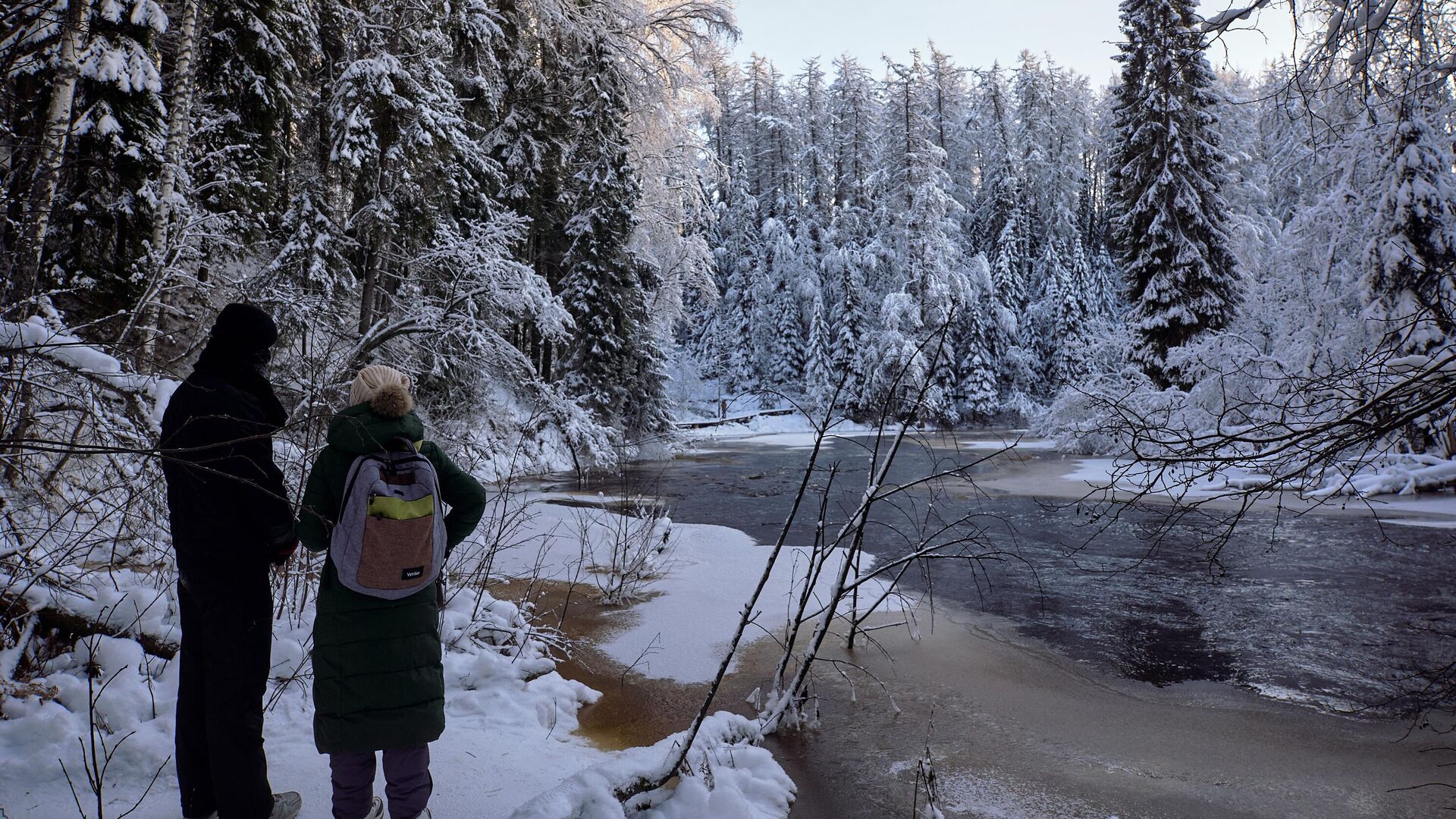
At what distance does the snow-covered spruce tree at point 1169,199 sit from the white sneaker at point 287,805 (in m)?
19.2

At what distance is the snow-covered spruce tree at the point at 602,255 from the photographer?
628 inches

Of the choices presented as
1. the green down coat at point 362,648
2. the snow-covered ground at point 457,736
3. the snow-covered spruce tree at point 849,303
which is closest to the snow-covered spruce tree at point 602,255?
the snow-covered ground at point 457,736

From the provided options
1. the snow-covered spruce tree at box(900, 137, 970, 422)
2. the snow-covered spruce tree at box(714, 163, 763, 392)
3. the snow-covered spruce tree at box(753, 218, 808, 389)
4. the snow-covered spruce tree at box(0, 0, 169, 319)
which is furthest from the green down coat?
the snow-covered spruce tree at box(714, 163, 763, 392)

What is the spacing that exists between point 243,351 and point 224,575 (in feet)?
2.42

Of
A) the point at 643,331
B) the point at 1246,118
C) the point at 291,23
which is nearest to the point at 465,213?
the point at 291,23

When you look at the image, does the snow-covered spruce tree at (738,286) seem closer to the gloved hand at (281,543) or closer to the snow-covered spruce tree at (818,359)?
the snow-covered spruce tree at (818,359)

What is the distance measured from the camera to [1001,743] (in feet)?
13.8

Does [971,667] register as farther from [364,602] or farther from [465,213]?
[465,213]

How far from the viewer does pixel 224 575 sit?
246 cm

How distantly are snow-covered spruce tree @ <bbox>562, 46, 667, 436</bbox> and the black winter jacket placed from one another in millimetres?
13173

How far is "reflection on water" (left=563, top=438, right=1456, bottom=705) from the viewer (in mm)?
5332

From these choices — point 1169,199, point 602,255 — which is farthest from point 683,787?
point 1169,199

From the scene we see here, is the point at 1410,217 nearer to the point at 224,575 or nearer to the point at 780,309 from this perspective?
the point at 224,575

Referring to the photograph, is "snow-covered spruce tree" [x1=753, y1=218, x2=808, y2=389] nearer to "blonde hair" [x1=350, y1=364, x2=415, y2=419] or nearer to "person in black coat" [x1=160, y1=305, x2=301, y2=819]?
"blonde hair" [x1=350, y1=364, x2=415, y2=419]
